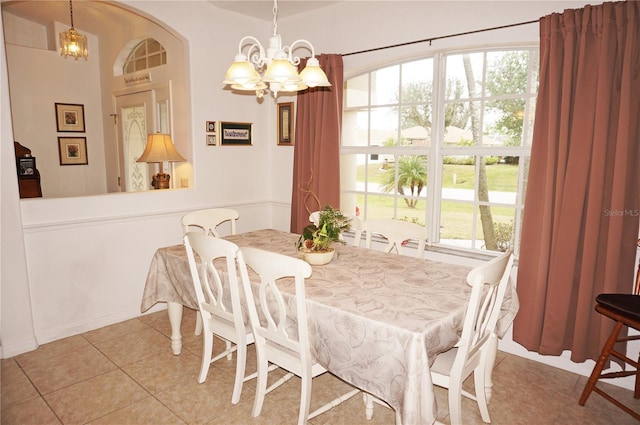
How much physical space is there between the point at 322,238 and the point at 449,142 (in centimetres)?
159

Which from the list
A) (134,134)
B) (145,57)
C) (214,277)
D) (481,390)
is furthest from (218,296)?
(145,57)

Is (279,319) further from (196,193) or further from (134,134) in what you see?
(134,134)

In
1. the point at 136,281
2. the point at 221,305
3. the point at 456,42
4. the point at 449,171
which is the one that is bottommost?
the point at 136,281

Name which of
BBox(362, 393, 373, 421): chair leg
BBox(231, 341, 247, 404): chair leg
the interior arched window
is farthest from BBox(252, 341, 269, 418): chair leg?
the interior arched window

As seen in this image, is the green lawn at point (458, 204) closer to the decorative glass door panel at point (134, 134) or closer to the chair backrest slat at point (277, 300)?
the chair backrest slat at point (277, 300)

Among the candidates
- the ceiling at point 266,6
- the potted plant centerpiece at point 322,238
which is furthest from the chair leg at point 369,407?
the ceiling at point 266,6

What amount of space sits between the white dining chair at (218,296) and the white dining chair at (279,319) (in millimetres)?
122

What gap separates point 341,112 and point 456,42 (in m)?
1.17

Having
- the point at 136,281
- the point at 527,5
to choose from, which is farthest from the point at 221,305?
the point at 527,5

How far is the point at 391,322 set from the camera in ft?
5.77

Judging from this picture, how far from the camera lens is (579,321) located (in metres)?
2.71

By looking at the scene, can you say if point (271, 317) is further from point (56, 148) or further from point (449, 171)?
point (56, 148)

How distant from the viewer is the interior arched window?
4.50 m

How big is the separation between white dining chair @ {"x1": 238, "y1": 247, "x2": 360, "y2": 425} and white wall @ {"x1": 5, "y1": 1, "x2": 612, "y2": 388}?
1.90 metres
